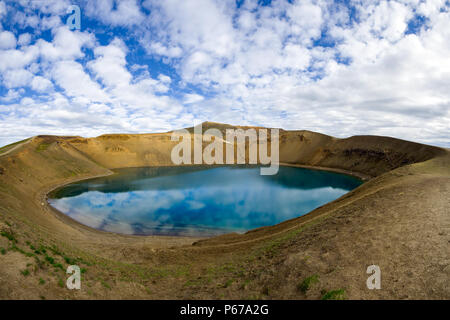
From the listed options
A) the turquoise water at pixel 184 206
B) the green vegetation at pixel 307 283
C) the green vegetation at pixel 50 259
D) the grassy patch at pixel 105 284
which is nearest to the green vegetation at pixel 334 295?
the green vegetation at pixel 307 283

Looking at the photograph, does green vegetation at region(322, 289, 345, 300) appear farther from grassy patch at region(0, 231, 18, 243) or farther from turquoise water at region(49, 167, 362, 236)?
turquoise water at region(49, 167, 362, 236)

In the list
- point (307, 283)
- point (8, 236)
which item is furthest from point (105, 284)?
point (307, 283)

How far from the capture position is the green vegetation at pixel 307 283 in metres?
5.24

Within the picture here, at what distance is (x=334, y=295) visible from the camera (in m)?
4.75

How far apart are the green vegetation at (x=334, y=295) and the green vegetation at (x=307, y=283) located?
0.46m

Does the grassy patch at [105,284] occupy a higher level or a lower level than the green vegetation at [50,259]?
lower

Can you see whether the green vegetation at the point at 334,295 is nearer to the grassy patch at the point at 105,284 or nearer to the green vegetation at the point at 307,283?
the green vegetation at the point at 307,283

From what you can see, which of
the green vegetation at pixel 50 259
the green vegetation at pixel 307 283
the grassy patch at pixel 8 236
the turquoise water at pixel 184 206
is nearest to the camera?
the green vegetation at pixel 307 283

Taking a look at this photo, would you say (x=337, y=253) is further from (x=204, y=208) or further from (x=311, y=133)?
(x=311, y=133)

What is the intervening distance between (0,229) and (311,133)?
8302 centimetres

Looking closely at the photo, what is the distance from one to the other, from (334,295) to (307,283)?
2.31 ft

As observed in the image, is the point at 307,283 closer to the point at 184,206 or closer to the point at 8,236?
the point at 8,236
